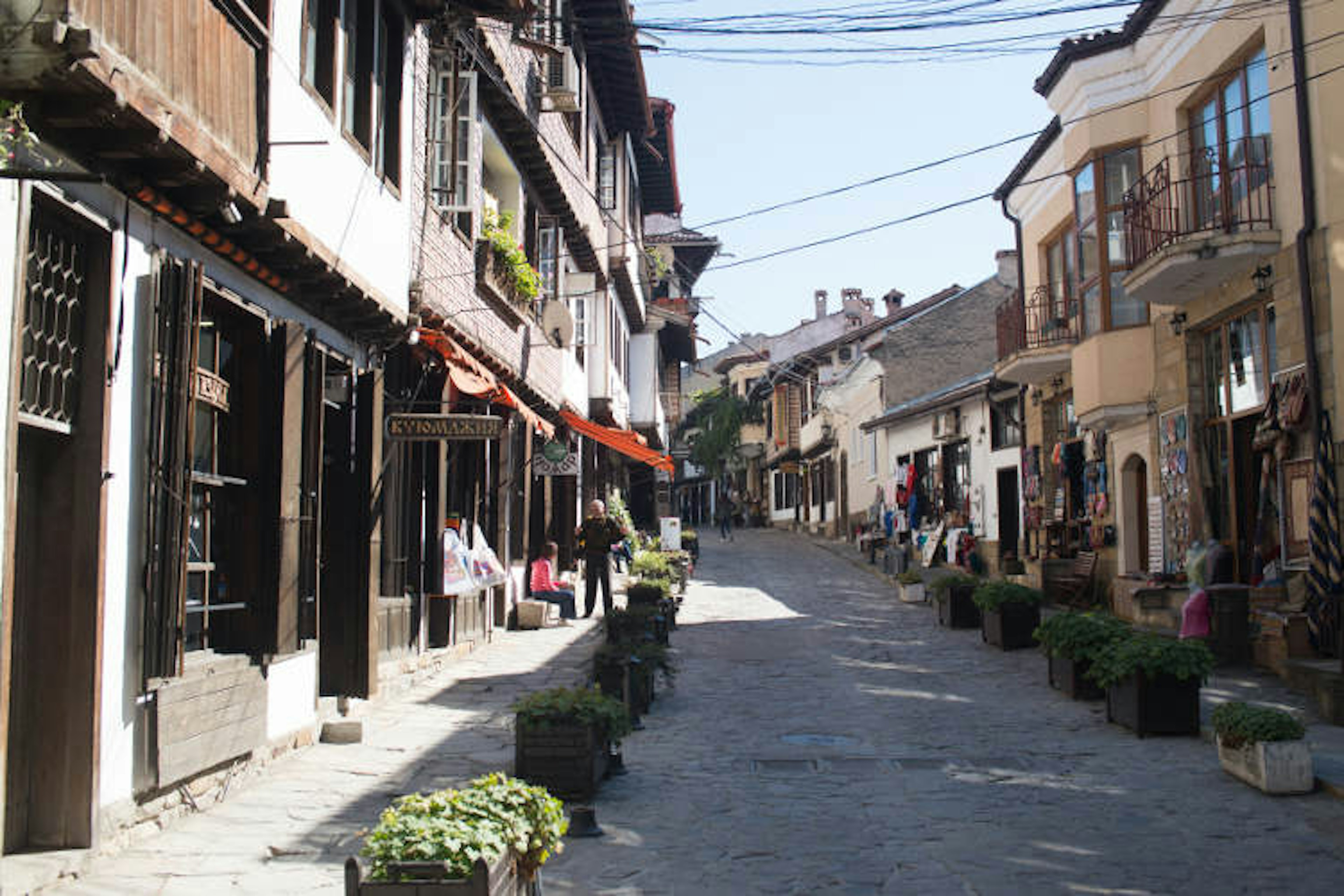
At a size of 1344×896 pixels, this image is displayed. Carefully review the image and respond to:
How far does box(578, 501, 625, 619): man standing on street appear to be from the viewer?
1739 cm

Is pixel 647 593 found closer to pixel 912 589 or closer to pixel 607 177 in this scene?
pixel 912 589

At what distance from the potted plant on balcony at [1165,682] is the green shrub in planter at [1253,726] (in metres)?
1.30

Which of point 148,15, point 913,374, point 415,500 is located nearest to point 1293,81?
point 415,500

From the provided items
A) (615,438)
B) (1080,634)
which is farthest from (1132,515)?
(615,438)

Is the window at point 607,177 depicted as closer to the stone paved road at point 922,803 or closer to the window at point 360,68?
the stone paved road at point 922,803

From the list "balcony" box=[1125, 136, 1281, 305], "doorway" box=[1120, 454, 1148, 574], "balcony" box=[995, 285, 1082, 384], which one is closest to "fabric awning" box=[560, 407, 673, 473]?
"balcony" box=[995, 285, 1082, 384]

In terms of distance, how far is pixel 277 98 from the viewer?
7.70 metres

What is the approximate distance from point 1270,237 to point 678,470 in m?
62.2

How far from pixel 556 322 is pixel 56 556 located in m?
12.6

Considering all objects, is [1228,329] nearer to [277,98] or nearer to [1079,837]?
[1079,837]

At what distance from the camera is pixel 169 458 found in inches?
251

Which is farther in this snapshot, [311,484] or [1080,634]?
[1080,634]

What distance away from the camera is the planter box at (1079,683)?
445 inches

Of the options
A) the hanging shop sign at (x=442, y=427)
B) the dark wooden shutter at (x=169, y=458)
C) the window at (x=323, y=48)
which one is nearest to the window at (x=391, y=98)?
the window at (x=323, y=48)
